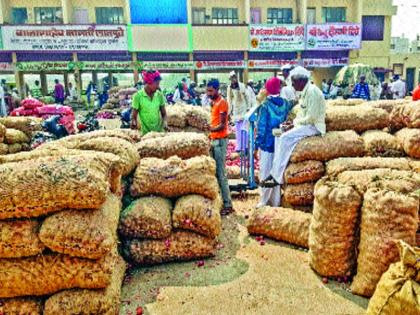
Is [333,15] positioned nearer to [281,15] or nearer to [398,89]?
[281,15]

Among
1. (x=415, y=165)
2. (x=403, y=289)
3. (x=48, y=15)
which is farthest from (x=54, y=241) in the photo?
(x=48, y=15)

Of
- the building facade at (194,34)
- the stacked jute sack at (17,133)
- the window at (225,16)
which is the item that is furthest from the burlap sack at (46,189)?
the window at (225,16)

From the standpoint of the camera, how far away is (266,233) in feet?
14.5

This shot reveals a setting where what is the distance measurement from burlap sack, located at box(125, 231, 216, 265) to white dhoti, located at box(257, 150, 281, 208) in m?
1.48

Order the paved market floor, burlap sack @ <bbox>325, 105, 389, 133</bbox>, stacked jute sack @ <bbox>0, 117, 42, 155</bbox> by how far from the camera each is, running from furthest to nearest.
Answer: stacked jute sack @ <bbox>0, 117, 42, 155</bbox> → burlap sack @ <bbox>325, 105, 389, 133</bbox> → the paved market floor

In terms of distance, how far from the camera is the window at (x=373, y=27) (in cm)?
2562

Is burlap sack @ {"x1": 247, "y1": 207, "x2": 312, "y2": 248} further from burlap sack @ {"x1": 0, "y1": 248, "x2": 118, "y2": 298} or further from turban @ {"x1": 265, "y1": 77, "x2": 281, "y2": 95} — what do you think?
burlap sack @ {"x1": 0, "y1": 248, "x2": 118, "y2": 298}

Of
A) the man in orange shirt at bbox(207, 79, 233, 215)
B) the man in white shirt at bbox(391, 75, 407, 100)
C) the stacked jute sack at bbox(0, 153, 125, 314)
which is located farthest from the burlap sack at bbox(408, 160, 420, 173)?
the man in white shirt at bbox(391, 75, 407, 100)

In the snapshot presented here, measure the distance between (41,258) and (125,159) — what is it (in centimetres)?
129

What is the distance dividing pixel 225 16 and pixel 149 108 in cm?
2148

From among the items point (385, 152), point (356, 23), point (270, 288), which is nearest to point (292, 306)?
point (270, 288)

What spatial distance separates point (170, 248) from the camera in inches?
149

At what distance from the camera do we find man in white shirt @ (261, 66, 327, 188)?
4.68 meters

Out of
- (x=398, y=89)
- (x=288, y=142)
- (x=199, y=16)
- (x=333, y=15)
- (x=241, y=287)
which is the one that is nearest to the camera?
(x=241, y=287)
